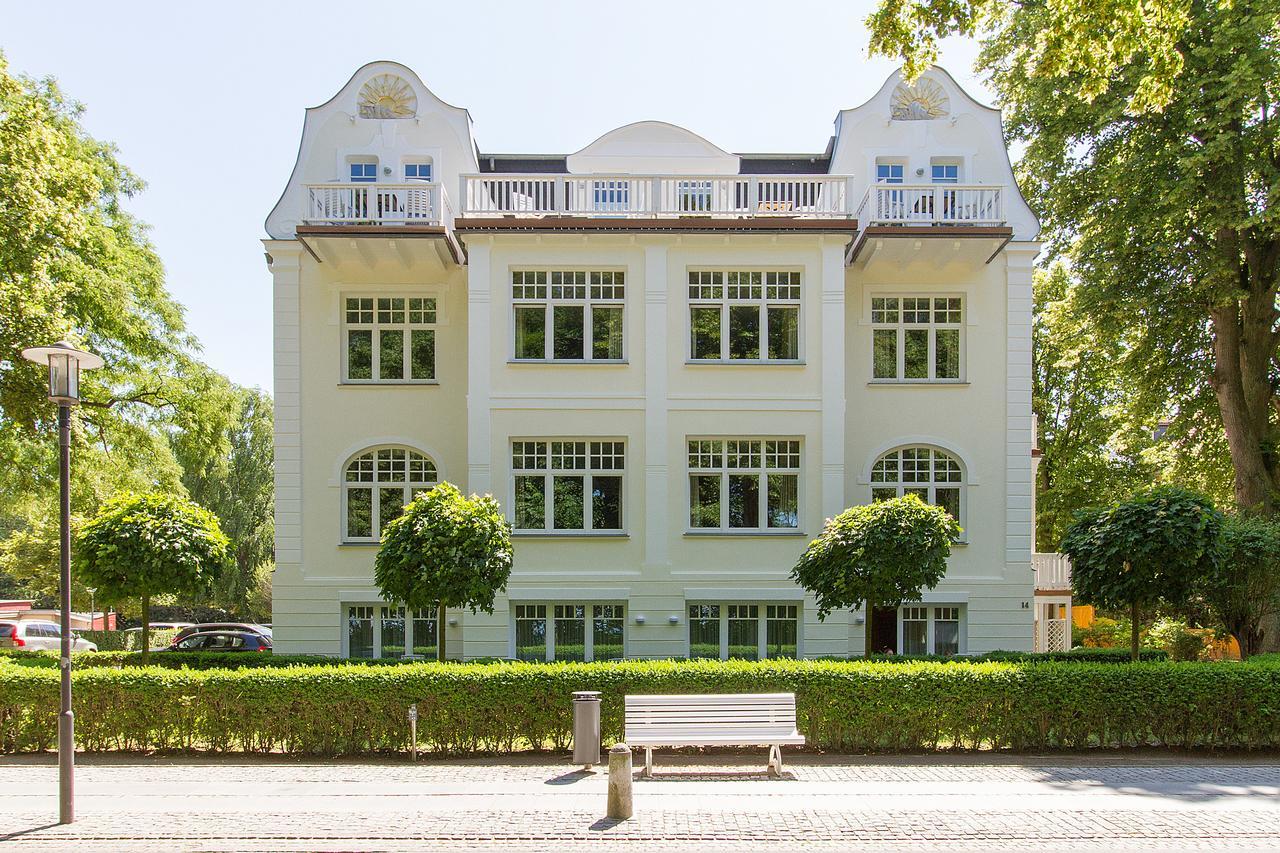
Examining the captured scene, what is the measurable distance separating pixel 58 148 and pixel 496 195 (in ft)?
29.4

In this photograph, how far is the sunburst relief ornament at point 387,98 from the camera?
21016mm

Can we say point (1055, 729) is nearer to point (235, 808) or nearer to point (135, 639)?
point (235, 808)

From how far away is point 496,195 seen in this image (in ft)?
64.6

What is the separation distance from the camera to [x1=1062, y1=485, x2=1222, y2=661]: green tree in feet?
50.4

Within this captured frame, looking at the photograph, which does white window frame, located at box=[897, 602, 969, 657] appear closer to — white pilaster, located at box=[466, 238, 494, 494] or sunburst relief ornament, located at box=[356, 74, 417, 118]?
white pilaster, located at box=[466, 238, 494, 494]

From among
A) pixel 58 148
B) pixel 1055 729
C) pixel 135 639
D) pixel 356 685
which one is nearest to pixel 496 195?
pixel 58 148

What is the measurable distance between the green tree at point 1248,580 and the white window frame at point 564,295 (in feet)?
37.6

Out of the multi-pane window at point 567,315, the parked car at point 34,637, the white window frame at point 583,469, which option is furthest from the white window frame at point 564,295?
the parked car at point 34,637

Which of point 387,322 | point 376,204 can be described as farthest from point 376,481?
point 376,204

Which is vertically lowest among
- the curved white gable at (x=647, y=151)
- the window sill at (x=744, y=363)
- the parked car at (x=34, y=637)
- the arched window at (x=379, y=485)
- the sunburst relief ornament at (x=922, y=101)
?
the parked car at (x=34, y=637)

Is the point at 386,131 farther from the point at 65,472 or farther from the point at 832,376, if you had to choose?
the point at 65,472

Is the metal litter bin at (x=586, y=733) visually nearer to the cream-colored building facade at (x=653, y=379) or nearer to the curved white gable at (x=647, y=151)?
the cream-colored building facade at (x=653, y=379)

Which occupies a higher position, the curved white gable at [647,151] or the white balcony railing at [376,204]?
the curved white gable at [647,151]

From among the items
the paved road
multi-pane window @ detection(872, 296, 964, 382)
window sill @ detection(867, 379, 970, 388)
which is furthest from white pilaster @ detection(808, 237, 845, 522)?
the paved road
